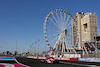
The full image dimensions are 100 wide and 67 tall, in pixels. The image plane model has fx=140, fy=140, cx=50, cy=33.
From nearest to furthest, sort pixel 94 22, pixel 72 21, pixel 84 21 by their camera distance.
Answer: pixel 72 21 → pixel 94 22 → pixel 84 21

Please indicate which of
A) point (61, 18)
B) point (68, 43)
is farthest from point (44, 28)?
point (68, 43)

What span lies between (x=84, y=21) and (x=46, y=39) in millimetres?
104104

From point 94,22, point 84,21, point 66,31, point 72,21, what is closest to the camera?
point 66,31

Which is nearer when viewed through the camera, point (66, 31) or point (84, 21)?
point (66, 31)

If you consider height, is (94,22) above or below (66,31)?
above

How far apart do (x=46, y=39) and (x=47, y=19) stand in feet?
24.9

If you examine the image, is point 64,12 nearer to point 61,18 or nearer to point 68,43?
point 61,18

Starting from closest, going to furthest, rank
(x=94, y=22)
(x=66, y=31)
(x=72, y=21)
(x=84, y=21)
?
(x=66, y=31), (x=72, y=21), (x=94, y=22), (x=84, y=21)

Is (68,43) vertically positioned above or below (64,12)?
below

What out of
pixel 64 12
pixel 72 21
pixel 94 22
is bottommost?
pixel 72 21

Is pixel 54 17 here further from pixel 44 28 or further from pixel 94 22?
pixel 94 22

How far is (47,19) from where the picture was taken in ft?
174

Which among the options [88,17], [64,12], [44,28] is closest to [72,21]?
[64,12]

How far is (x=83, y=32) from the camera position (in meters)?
149
